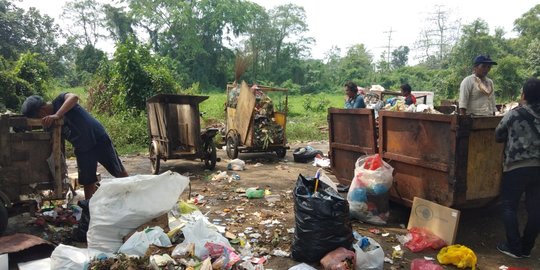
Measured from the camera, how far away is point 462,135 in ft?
12.4

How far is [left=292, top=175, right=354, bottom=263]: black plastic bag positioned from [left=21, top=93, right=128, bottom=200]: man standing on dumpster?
2.45m

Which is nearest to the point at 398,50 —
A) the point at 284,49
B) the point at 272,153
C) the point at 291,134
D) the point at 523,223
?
the point at 284,49

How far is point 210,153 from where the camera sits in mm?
7773

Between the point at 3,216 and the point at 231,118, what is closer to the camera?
the point at 3,216

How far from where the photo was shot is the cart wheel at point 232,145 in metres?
8.93

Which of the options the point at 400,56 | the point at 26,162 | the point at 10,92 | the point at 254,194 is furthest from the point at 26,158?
the point at 400,56

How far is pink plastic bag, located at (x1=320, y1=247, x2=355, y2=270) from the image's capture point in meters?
3.18

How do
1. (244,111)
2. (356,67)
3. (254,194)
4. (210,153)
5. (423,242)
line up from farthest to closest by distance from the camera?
1. (356,67)
2. (244,111)
3. (210,153)
4. (254,194)
5. (423,242)

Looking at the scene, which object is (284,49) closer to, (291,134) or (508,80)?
(508,80)

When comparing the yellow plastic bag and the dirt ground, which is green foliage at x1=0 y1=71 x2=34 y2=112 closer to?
the dirt ground

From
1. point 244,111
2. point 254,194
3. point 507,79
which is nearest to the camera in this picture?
point 254,194

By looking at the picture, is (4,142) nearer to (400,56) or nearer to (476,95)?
(476,95)

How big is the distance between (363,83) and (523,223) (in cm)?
3228

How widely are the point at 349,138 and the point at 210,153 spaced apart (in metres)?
3.28
